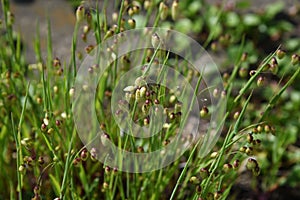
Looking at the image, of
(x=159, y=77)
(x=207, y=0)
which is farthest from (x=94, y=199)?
(x=207, y=0)

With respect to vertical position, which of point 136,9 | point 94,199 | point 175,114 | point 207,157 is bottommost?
point 94,199

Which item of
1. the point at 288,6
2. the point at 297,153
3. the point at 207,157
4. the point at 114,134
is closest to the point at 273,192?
the point at 297,153

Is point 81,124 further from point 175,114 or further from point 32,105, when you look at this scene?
point 175,114

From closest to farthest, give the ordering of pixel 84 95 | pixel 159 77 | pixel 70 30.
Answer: pixel 159 77 < pixel 84 95 < pixel 70 30

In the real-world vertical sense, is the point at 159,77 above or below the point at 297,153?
above

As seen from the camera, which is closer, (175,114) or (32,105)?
(175,114)

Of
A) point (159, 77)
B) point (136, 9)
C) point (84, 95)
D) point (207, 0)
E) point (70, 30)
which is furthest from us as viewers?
point (207, 0)
